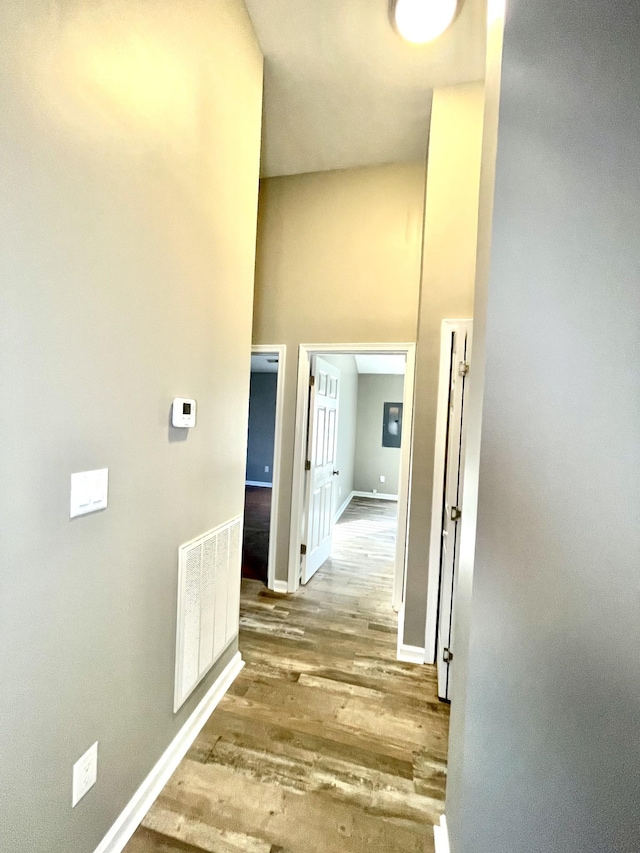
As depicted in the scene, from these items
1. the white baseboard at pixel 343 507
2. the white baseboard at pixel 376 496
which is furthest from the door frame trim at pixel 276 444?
the white baseboard at pixel 376 496

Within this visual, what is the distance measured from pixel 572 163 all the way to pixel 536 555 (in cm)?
92

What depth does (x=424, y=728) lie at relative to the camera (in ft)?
5.51

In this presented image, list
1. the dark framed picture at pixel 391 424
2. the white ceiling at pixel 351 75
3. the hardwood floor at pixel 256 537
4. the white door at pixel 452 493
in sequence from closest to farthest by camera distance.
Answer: the white ceiling at pixel 351 75
the white door at pixel 452 493
the hardwood floor at pixel 256 537
the dark framed picture at pixel 391 424

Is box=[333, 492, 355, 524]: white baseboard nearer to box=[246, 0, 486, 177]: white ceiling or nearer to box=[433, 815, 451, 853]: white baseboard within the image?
box=[433, 815, 451, 853]: white baseboard

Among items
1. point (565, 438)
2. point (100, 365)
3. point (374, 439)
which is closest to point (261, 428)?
point (374, 439)

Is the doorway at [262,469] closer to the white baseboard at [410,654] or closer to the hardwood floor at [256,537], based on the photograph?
the hardwood floor at [256,537]

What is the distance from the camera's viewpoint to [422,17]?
1.65 meters

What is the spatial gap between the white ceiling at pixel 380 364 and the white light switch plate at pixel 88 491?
18.3 ft

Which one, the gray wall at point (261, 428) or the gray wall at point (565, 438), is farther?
the gray wall at point (261, 428)

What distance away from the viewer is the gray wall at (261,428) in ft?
25.2

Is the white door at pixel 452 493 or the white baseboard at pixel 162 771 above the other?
the white door at pixel 452 493

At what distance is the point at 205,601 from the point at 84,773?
2.10ft

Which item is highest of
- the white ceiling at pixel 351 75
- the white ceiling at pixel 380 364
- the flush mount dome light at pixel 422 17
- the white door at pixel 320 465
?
the white ceiling at pixel 351 75

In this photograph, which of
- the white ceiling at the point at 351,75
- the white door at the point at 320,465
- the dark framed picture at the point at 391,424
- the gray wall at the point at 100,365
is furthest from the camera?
the dark framed picture at the point at 391,424
